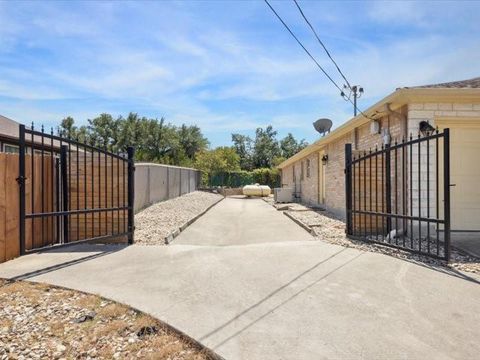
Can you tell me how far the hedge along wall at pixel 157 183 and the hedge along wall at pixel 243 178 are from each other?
8.78 meters

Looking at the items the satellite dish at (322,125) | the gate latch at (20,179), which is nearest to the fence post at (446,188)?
the gate latch at (20,179)

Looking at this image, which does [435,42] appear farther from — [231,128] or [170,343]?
[231,128]

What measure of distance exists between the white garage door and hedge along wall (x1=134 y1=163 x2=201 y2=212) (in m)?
9.22

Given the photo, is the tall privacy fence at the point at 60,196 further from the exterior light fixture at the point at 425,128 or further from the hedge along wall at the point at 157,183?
the exterior light fixture at the point at 425,128

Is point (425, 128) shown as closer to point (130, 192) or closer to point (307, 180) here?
point (130, 192)

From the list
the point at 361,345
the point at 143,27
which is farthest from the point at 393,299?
the point at 143,27

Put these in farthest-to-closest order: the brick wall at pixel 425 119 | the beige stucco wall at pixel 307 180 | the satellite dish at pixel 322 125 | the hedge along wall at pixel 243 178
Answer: the hedge along wall at pixel 243 178
the beige stucco wall at pixel 307 180
the satellite dish at pixel 322 125
the brick wall at pixel 425 119

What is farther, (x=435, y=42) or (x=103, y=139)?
(x=103, y=139)

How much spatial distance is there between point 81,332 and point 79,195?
455 cm

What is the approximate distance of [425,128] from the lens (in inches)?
289

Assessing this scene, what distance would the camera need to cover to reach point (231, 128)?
162 ft

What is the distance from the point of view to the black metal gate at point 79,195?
20.7ft

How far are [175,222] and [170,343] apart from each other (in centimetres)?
732

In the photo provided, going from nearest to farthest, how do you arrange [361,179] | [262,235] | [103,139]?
[361,179], [262,235], [103,139]
